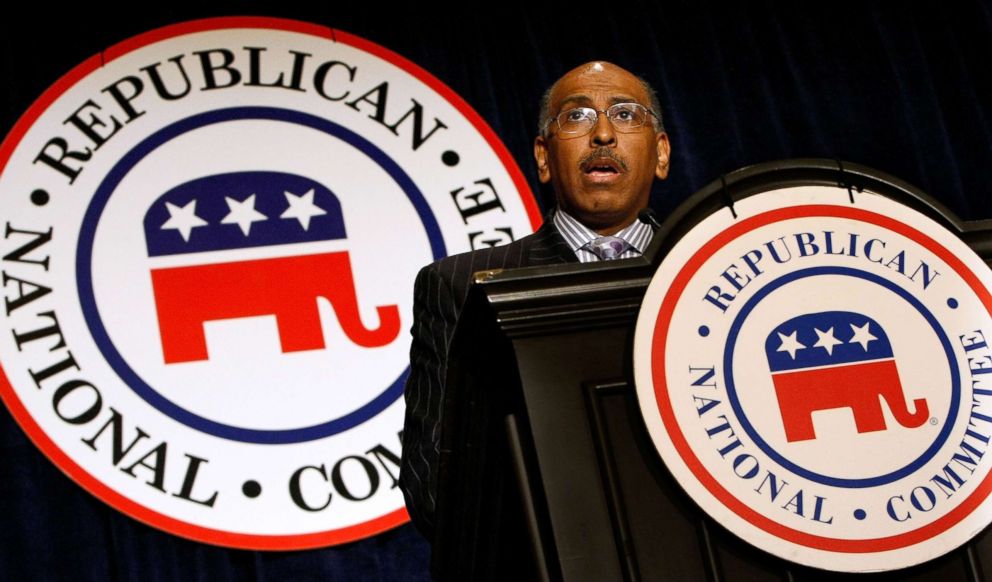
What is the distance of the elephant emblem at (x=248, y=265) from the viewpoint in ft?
9.85

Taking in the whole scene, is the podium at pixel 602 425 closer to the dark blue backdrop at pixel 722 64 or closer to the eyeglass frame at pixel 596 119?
the eyeglass frame at pixel 596 119

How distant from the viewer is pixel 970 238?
1100mm

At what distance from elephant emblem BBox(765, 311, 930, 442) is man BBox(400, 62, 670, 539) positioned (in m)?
0.70

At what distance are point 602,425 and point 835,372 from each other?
175mm

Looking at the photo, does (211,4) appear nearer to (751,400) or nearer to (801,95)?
(801,95)

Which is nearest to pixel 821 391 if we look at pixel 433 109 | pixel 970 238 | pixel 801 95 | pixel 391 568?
pixel 970 238

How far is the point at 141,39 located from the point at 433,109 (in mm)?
659

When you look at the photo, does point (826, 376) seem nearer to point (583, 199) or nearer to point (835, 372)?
point (835, 372)

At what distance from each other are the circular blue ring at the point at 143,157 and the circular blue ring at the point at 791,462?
80.3 inches

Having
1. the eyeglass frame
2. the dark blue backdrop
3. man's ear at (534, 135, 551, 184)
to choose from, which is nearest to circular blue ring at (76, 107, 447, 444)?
the dark blue backdrop

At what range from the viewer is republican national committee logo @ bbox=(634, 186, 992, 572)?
100 centimetres

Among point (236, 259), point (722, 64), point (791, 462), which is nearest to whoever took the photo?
point (791, 462)

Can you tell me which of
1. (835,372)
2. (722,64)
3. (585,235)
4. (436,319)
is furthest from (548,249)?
(722,64)

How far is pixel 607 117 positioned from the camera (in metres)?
1.86
